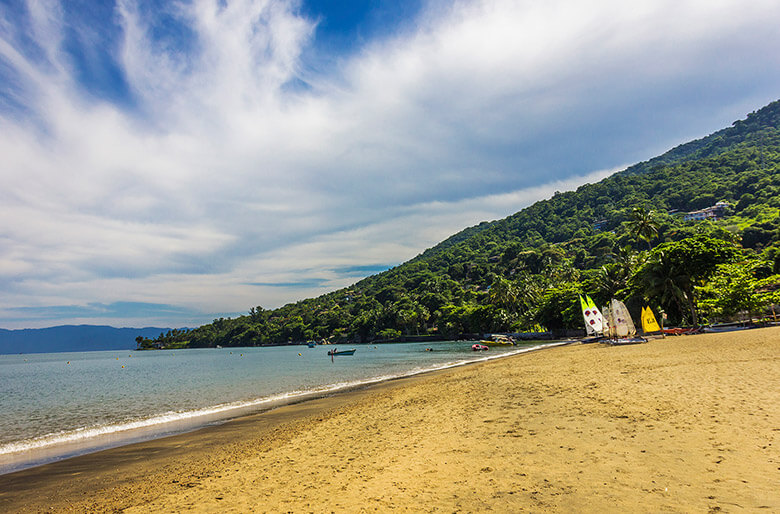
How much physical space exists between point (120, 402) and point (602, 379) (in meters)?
33.0

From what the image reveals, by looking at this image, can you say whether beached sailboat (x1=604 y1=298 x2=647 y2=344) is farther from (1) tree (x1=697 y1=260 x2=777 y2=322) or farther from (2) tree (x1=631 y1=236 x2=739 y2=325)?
(2) tree (x1=631 y1=236 x2=739 y2=325)

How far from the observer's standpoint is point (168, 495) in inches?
361

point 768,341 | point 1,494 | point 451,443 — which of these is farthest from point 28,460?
point 768,341

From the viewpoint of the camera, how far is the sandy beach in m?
6.74

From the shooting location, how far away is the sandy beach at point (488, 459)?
6.74 metres

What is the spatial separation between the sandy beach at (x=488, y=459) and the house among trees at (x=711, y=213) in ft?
587

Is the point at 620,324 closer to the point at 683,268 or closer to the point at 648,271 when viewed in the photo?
the point at 683,268

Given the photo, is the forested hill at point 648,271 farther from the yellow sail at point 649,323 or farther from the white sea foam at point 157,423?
the white sea foam at point 157,423

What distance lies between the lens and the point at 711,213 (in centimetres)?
15812

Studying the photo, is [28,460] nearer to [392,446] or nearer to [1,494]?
[1,494]

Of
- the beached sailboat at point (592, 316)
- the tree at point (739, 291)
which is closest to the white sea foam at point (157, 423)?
the beached sailboat at point (592, 316)

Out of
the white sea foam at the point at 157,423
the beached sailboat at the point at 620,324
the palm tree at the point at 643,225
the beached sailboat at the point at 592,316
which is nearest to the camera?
the white sea foam at the point at 157,423

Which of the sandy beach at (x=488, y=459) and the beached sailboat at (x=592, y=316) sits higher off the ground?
the beached sailboat at (x=592, y=316)

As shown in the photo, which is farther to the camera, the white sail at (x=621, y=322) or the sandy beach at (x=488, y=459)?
the white sail at (x=621, y=322)
